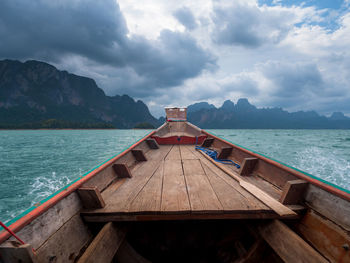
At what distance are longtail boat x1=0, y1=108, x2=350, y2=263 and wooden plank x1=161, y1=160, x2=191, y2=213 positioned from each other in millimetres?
12

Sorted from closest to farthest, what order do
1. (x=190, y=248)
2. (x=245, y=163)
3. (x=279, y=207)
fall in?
(x=279, y=207), (x=190, y=248), (x=245, y=163)

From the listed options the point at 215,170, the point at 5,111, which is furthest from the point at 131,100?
the point at 215,170

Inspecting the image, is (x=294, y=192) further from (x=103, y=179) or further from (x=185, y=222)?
(x=103, y=179)

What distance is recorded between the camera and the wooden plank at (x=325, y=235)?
5.00 feet

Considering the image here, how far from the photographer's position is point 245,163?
125 inches

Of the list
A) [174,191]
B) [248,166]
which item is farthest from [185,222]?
[248,166]

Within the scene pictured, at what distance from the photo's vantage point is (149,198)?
6.88ft

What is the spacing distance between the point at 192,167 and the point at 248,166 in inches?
42.4

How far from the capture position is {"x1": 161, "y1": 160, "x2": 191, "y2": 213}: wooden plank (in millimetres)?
1865

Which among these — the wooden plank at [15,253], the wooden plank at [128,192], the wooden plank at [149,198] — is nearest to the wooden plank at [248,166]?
the wooden plank at [149,198]

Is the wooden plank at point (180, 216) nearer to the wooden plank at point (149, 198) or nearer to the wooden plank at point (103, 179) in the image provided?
the wooden plank at point (149, 198)

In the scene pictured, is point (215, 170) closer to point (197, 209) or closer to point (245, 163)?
point (245, 163)

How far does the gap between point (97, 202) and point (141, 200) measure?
0.50m

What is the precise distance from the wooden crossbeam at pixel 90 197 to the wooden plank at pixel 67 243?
15 centimetres
